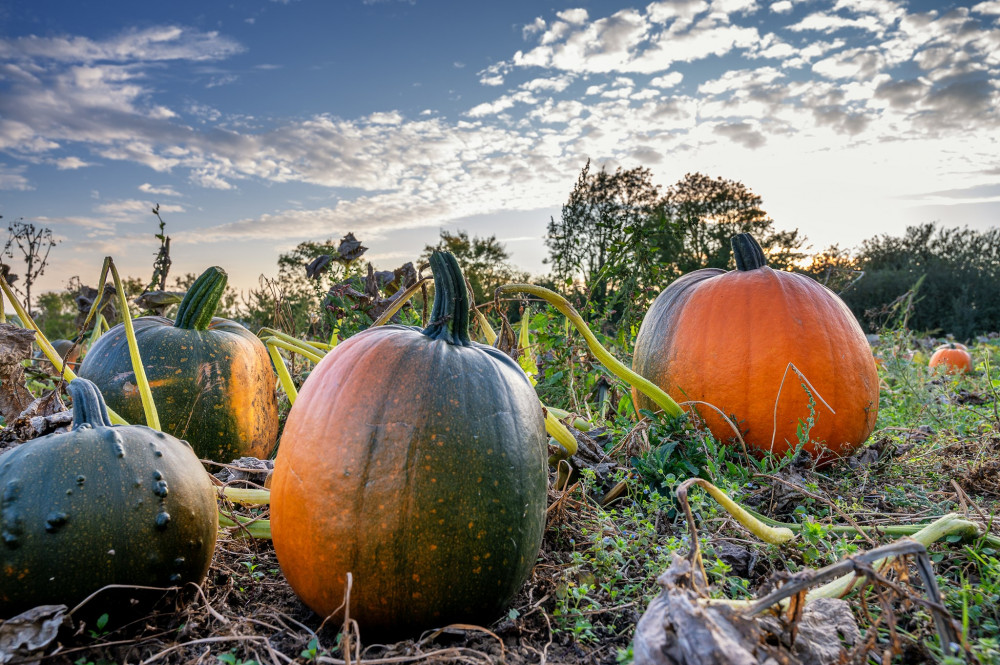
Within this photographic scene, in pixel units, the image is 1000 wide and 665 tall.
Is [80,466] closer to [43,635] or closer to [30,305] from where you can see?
[43,635]

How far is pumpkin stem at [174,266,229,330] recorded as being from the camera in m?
3.29

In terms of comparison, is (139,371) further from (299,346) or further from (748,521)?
Result: (748,521)

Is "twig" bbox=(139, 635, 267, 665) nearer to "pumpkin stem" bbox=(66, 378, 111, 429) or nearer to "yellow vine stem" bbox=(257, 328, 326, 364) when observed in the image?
"pumpkin stem" bbox=(66, 378, 111, 429)

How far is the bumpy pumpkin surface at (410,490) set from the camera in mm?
1724

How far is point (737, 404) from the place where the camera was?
3.19 meters

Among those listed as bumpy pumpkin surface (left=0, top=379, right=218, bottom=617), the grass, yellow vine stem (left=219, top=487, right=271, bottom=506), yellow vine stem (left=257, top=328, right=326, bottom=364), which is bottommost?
the grass

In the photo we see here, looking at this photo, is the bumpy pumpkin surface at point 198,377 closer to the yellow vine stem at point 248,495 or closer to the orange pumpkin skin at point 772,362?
the yellow vine stem at point 248,495

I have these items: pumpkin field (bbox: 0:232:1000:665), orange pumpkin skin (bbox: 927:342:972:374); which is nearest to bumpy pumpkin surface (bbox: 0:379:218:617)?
pumpkin field (bbox: 0:232:1000:665)

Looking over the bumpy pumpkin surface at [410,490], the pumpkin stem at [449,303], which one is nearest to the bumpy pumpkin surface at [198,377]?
the bumpy pumpkin surface at [410,490]

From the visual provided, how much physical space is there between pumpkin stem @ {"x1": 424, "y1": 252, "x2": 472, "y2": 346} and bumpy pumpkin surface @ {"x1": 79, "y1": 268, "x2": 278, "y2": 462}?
5.36 ft

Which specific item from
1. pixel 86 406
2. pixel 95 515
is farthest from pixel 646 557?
pixel 86 406

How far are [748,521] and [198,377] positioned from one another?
8.47 ft

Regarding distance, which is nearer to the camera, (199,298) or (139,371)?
(139,371)

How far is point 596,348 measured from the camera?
284cm
